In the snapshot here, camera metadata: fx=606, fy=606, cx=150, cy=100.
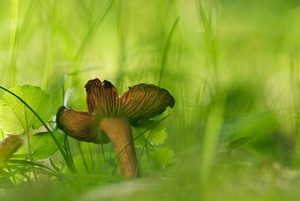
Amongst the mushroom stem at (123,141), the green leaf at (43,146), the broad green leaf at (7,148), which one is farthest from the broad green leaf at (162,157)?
the broad green leaf at (7,148)

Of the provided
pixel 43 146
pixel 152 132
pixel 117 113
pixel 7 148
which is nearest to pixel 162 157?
pixel 152 132

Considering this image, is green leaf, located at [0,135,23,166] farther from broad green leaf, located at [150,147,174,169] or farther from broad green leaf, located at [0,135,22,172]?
broad green leaf, located at [150,147,174,169]

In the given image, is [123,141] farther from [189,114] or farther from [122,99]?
[189,114]

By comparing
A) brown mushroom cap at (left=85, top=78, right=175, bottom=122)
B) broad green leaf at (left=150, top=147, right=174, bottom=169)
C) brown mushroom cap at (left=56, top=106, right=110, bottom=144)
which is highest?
brown mushroom cap at (left=85, top=78, right=175, bottom=122)

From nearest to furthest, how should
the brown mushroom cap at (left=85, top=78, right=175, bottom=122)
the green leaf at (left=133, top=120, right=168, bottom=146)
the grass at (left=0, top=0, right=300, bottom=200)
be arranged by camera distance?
the grass at (left=0, top=0, right=300, bottom=200), the brown mushroom cap at (left=85, top=78, right=175, bottom=122), the green leaf at (left=133, top=120, right=168, bottom=146)

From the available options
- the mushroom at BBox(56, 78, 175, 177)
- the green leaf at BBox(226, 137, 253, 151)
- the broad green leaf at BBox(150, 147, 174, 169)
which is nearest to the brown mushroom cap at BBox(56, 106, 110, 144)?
the mushroom at BBox(56, 78, 175, 177)

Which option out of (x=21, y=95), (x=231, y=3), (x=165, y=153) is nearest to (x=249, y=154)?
(x=165, y=153)

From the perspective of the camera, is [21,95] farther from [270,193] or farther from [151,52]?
[151,52]

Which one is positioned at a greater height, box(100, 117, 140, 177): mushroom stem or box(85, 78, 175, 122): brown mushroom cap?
box(85, 78, 175, 122): brown mushroom cap
